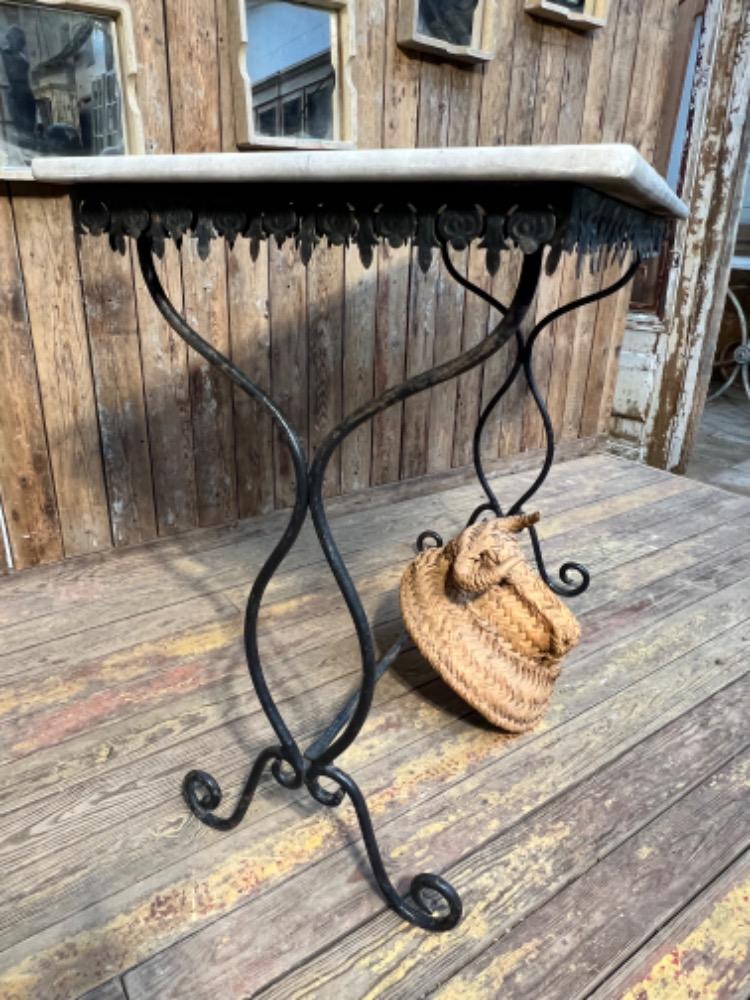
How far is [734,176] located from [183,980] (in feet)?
9.73

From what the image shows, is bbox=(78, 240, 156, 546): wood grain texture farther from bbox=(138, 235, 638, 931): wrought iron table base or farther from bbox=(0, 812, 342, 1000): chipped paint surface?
bbox=(0, 812, 342, 1000): chipped paint surface

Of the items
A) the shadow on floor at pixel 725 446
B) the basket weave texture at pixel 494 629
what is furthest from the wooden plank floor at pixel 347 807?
the shadow on floor at pixel 725 446

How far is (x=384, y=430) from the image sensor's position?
2.32m

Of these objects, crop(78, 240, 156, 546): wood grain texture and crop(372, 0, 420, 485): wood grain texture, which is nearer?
crop(78, 240, 156, 546): wood grain texture

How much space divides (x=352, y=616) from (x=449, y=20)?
1.81m

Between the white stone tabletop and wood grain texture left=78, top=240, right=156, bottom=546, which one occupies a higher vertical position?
the white stone tabletop

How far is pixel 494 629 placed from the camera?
128 cm

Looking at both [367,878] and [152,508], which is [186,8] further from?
[367,878]

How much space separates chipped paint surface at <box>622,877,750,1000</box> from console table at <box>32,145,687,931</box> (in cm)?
26

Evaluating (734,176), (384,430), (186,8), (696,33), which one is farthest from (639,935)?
(696,33)

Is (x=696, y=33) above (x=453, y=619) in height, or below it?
above

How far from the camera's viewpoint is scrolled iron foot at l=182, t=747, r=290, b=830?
1.05 m

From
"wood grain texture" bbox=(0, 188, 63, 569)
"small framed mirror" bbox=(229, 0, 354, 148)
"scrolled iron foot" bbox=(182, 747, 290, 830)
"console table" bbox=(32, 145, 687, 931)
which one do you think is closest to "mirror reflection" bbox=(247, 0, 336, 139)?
"small framed mirror" bbox=(229, 0, 354, 148)

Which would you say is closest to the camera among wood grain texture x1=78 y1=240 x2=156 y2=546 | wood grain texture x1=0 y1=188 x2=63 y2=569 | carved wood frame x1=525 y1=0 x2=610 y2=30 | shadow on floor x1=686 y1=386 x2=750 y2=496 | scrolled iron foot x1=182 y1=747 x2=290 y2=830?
scrolled iron foot x1=182 y1=747 x2=290 y2=830
